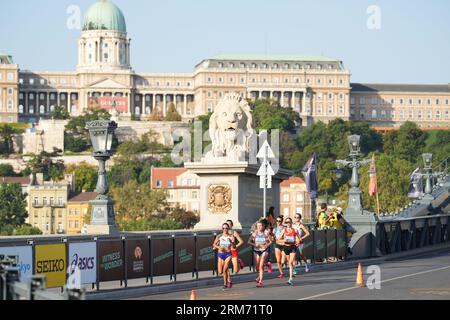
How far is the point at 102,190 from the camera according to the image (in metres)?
33.8

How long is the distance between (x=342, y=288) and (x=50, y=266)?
615 cm

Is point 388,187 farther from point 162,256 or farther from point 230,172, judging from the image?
point 162,256

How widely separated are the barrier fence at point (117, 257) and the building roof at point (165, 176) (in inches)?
5805

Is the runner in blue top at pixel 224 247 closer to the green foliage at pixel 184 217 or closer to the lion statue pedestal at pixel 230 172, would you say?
the lion statue pedestal at pixel 230 172

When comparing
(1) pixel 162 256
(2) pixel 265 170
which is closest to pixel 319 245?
(2) pixel 265 170

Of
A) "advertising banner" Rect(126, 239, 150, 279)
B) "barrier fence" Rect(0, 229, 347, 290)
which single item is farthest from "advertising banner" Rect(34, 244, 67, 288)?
"advertising banner" Rect(126, 239, 150, 279)

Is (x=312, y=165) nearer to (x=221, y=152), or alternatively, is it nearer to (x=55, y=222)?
(x=221, y=152)

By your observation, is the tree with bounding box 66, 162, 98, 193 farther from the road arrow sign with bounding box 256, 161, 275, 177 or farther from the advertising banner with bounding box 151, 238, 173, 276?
the advertising banner with bounding box 151, 238, 173, 276

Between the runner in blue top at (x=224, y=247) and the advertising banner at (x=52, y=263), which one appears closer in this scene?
the advertising banner at (x=52, y=263)

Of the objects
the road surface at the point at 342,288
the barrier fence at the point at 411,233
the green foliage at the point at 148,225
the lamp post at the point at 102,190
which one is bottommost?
the green foliage at the point at 148,225

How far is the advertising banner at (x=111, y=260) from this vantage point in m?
28.0

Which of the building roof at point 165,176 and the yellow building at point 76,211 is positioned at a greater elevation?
the building roof at point 165,176

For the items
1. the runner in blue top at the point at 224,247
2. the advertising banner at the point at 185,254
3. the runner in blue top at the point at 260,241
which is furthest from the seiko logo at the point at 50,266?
the runner in blue top at the point at 260,241

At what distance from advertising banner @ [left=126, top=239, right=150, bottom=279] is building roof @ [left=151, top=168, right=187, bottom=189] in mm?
151198
